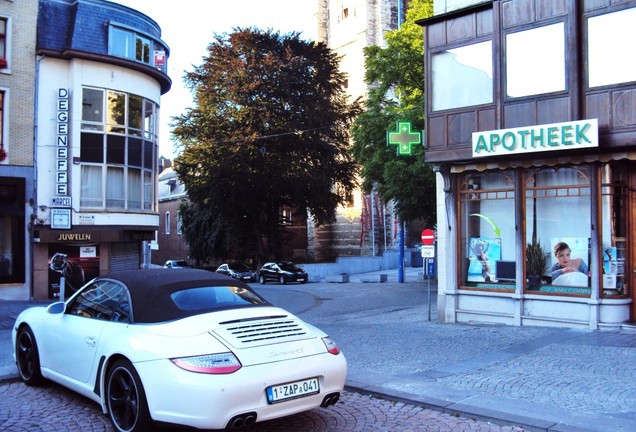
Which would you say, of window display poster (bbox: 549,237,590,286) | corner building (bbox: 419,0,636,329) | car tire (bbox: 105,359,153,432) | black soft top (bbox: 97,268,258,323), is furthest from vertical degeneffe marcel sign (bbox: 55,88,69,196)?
car tire (bbox: 105,359,153,432)

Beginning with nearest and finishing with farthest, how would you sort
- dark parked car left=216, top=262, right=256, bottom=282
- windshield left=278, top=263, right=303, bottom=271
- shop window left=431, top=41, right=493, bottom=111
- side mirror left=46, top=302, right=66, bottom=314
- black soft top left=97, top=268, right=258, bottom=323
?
black soft top left=97, top=268, right=258, bottom=323
side mirror left=46, top=302, right=66, bottom=314
shop window left=431, top=41, right=493, bottom=111
windshield left=278, top=263, right=303, bottom=271
dark parked car left=216, top=262, right=256, bottom=282

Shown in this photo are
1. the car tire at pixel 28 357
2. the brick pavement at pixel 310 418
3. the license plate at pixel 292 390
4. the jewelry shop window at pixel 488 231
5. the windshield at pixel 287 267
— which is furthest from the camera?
the windshield at pixel 287 267

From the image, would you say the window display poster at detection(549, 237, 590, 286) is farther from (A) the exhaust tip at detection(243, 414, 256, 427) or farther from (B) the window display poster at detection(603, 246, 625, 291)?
(A) the exhaust tip at detection(243, 414, 256, 427)

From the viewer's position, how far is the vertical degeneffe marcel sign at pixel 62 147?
21.8 m

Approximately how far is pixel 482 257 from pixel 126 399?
919 cm

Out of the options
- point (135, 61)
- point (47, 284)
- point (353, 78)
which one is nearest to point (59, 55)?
point (135, 61)

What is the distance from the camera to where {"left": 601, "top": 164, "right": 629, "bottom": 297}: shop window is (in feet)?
36.4

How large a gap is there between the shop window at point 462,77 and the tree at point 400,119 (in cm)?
729

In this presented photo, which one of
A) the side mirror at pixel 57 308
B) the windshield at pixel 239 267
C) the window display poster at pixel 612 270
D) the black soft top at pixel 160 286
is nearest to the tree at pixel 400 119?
the window display poster at pixel 612 270

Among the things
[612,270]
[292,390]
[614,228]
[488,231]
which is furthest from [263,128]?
[292,390]

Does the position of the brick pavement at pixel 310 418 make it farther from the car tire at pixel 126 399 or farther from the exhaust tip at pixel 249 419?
the exhaust tip at pixel 249 419

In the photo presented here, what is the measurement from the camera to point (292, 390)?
16.4ft

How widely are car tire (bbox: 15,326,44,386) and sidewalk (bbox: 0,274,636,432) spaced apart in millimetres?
466

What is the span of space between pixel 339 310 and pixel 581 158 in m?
9.01
